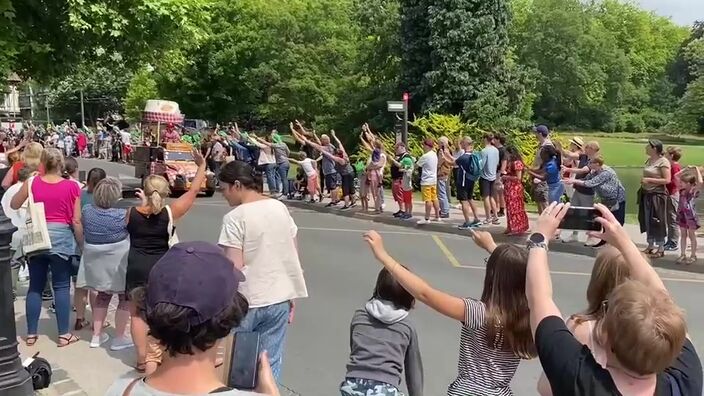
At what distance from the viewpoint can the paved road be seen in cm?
639

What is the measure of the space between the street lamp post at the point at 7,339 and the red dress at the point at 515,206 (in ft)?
31.8

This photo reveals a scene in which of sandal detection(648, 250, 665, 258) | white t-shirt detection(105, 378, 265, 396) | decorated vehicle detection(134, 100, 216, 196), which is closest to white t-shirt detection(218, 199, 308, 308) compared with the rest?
white t-shirt detection(105, 378, 265, 396)

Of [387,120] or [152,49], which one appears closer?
[152,49]

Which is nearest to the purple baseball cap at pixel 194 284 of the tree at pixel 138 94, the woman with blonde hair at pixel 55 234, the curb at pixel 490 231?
the woman with blonde hair at pixel 55 234

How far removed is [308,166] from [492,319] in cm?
1640

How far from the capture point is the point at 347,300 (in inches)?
355

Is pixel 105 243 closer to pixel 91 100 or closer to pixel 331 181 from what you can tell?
pixel 331 181

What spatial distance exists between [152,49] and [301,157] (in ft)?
17.6

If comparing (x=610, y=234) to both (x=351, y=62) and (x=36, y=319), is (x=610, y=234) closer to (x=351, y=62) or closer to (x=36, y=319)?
(x=36, y=319)

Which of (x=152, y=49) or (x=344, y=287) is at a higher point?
(x=152, y=49)

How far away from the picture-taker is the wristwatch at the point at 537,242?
2.91 meters

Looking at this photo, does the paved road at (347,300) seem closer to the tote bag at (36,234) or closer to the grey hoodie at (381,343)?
the tote bag at (36,234)

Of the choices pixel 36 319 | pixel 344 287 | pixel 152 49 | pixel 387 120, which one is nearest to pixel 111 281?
pixel 36 319

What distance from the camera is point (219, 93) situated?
48.6 meters
